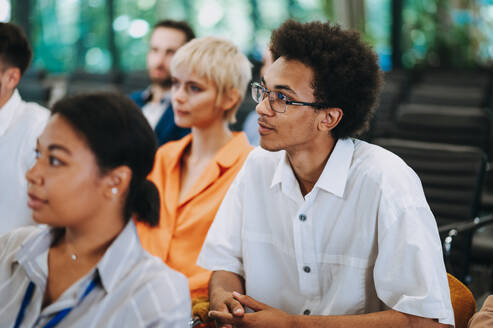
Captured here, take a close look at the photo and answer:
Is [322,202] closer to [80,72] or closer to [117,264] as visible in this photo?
[117,264]

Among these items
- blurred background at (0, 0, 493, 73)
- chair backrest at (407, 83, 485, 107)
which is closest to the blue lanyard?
chair backrest at (407, 83, 485, 107)

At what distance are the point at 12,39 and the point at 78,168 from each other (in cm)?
122

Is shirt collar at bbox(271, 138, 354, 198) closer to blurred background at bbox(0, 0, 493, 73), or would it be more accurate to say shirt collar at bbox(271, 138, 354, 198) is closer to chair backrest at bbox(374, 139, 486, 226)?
chair backrest at bbox(374, 139, 486, 226)

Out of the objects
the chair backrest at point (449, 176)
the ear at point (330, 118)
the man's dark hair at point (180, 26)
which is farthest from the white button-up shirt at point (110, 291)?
the man's dark hair at point (180, 26)

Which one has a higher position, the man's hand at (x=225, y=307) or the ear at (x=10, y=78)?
the ear at (x=10, y=78)

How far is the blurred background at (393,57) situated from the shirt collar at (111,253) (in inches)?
69.2

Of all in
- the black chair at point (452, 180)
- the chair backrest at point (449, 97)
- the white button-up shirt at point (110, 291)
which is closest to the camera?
the white button-up shirt at point (110, 291)

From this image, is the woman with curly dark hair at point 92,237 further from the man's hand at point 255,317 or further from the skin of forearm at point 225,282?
the skin of forearm at point 225,282

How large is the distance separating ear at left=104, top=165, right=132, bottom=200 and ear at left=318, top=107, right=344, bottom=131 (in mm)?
613

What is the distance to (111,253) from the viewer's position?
3.58 ft

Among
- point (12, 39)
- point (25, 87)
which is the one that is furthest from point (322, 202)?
point (25, 87)

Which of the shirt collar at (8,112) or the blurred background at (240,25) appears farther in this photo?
the blurred background at (240,25)

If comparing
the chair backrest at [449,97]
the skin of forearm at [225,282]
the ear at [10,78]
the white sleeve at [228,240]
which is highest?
the ear at [10,78]

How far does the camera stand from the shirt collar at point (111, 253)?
3.53ft
